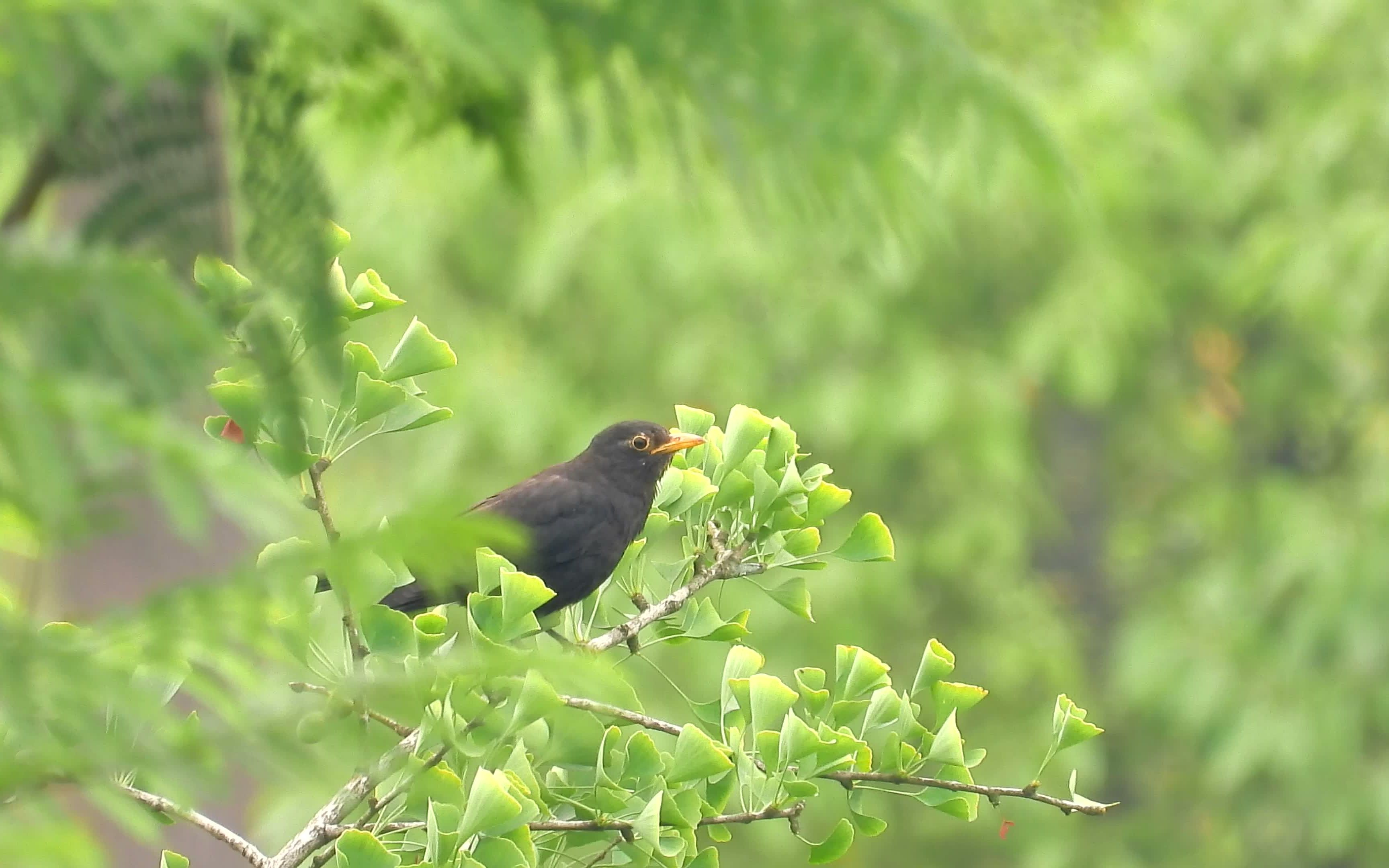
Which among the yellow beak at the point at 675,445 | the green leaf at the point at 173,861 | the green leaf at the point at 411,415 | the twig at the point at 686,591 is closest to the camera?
the green leaf at the point at 173,861

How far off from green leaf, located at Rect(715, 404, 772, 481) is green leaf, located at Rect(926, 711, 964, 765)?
1.44ft

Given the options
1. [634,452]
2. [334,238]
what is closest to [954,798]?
[334,238]

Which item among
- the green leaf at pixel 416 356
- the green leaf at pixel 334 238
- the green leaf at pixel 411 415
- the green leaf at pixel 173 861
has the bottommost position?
the green leaf at pixel 173 861

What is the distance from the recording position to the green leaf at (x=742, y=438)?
2.06 metres

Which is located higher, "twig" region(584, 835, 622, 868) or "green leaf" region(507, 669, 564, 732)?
"green leaf" region(507, 669, 564, 732)

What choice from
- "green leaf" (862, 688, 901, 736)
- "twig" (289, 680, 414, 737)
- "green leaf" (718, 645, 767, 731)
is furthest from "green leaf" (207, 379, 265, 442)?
"green leaf" (862, 688, 901, 736)

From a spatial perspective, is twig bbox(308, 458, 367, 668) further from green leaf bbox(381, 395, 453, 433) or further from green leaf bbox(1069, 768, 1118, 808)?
green leaf bbox(1069, 768, 1118, 808)

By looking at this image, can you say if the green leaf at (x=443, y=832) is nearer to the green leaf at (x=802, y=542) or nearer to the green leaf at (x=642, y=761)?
the green leaf at (x=642, y=761)

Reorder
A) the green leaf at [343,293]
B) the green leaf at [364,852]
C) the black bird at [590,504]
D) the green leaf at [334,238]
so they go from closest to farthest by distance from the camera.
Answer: the green leaf at [334,238], the green leaf at [343,293], the green leaf at [364,852], the black bird at [590,504]

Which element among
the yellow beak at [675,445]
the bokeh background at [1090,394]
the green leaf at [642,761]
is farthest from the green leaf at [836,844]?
the bokeh background at [1090,394]

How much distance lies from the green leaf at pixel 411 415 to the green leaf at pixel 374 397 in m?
0.04

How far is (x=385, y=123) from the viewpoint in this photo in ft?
5.19

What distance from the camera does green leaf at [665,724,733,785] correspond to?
1.73 meters

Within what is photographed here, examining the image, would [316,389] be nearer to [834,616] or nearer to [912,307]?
[834,616]
